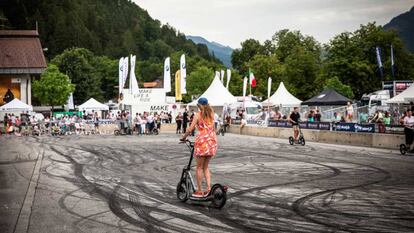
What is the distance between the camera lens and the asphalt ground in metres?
7.84

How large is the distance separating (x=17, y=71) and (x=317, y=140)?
45.2 meters

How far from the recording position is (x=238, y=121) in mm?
44281

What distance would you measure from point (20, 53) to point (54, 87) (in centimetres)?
2660

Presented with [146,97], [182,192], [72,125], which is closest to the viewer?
[182,192]

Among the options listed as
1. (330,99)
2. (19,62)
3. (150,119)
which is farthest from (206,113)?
(19,62)

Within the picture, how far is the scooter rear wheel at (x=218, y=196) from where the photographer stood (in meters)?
9.04

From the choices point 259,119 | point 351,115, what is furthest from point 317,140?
point 259,119

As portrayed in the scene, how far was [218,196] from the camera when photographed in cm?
912

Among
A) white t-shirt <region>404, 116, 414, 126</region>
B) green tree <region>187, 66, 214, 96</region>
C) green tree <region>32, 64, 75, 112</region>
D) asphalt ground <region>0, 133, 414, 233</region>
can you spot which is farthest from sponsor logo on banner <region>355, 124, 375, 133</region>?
green tree <region>187, 66, 214, 96</region>

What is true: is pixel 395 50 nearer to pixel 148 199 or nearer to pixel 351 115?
pixel 351 115

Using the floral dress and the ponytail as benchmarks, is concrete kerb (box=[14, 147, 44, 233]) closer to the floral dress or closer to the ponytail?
the floral dress

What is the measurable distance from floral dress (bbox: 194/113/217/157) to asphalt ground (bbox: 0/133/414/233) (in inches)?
38.2

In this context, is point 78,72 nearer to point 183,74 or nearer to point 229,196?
point 183,74

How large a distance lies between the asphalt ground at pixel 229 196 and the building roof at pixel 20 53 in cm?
4908
